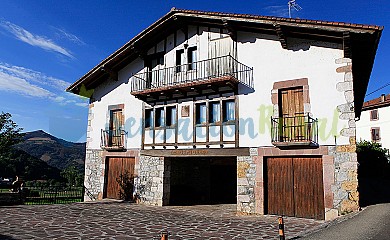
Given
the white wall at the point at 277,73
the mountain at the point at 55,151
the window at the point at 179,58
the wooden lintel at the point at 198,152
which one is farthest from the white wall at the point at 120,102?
the mountain at the point at 55,151

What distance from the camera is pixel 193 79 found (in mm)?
13938

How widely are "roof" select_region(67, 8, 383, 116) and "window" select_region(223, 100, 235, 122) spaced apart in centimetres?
319

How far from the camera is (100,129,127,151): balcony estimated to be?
51.8 ft

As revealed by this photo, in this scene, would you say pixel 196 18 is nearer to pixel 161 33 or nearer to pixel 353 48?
pixel 161 33

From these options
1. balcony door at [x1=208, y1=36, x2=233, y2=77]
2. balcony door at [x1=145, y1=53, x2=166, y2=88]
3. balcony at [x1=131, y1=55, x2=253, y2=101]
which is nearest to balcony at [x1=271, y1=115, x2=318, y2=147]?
balcony at [x1=131, y1=55, x2=253, y2=101]

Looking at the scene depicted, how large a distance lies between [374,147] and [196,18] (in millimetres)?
21622

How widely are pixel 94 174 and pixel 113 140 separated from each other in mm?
2291

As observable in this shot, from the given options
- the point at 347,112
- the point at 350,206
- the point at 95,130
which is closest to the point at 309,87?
the point at 347,112

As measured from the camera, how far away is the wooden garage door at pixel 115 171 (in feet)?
51.5

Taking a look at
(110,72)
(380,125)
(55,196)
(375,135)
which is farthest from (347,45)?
(375,135)

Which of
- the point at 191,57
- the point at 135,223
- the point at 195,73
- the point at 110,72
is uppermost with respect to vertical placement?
the point at 191,57

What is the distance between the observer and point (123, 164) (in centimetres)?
1586

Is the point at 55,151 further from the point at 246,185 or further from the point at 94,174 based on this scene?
the point at 246,185

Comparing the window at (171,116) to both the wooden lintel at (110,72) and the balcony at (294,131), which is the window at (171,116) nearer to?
the wooden lintel at (110,72)
